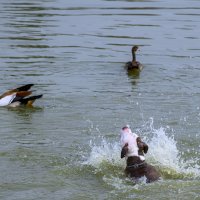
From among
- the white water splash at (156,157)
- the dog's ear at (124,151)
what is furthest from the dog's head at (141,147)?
the white water splash at (156,157)

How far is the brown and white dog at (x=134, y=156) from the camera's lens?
10399 mm

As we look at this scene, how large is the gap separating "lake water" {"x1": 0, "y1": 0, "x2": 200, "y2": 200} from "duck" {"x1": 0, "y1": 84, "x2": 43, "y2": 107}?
0.17 metres

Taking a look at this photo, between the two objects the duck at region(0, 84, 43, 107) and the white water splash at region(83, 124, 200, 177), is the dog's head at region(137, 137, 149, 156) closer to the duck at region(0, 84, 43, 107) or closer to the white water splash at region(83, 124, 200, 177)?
the white water splash at region(83, 124, 200, 177)

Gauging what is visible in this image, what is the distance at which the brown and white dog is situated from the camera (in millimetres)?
10399

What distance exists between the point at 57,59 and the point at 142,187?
9744 mm

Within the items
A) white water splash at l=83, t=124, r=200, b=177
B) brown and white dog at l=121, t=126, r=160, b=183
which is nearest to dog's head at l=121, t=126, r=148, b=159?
brown and white dog at l=121, t=126, r=160, b=183

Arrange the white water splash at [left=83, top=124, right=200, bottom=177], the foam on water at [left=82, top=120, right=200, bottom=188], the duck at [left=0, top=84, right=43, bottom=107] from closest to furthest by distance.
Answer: the foam on water at [left=82, top=120, right=200, bottom=188] → the white water splash at [left=83, top=124, right=200, bottom=177] → the duck at [left=0, top=84, right=43, bottom=107]

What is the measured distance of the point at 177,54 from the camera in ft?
67.5

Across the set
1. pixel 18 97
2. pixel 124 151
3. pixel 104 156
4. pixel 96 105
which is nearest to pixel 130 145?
pixel 124 151

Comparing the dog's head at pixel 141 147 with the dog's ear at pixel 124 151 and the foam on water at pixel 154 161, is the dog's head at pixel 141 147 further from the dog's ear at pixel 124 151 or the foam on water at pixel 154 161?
the foam on water at pixel 154 161

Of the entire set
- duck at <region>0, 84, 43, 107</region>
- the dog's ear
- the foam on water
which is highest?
duck at <region>0, 84, 43, 107</region>

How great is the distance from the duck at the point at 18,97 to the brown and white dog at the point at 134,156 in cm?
477

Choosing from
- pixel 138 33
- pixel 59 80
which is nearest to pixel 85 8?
pixel 138 33

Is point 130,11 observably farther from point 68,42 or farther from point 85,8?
point 68,42
